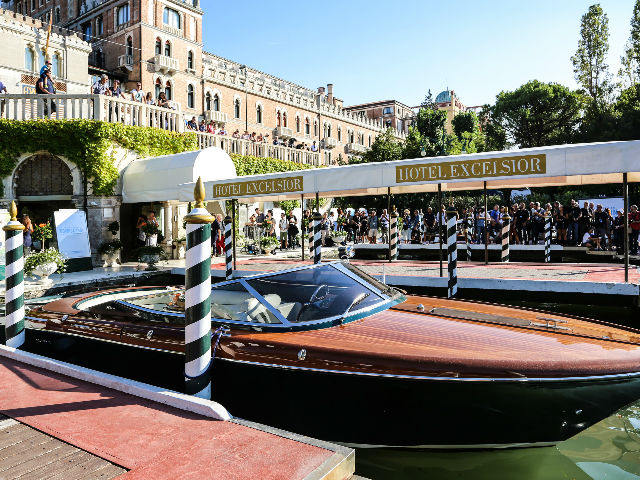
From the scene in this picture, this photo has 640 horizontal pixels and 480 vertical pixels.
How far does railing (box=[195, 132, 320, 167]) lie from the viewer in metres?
21.5

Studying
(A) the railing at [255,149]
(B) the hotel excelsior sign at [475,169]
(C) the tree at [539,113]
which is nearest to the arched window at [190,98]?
(A) the railing at [255,149]

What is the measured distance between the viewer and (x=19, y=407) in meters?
3.58

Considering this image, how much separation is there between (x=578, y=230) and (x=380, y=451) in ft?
48.4

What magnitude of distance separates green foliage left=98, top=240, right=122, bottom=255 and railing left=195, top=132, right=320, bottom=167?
670 centimetres

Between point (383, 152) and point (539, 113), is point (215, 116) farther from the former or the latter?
point (539, 113)

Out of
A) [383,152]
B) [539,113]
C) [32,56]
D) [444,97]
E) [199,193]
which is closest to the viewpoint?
[199,193]

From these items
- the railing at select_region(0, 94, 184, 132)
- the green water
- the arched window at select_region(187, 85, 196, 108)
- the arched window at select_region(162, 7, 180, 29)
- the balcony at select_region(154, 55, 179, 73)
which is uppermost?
the arched window at select_region(162, 7, 180, 29)

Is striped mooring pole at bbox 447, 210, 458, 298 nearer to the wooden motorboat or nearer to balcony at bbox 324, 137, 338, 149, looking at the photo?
the wooden motorboat

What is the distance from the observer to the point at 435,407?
3.46m

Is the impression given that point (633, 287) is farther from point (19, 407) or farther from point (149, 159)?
point (149, 159)

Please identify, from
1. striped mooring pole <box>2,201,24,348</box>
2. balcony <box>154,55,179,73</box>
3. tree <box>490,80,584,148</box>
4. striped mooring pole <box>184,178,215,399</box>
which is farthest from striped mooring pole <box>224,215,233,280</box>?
tree <box>490,80,584,148</box>

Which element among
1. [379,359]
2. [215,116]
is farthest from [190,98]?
[379,359]

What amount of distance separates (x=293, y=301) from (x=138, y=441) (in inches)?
74.0

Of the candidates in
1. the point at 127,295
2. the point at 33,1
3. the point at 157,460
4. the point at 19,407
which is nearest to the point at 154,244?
the point at 127,295
